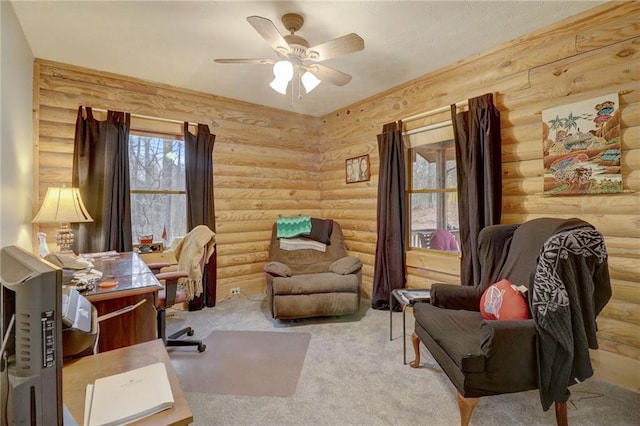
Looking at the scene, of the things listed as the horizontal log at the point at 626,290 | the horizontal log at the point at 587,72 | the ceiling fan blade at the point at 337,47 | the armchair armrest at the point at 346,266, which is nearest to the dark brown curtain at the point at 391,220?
the armchair armrest at the point at 346,266

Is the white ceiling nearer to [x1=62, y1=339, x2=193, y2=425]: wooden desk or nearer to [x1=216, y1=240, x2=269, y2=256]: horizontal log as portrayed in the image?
[x1=216, y1=240, x2=269, y2=256]: horizontal log

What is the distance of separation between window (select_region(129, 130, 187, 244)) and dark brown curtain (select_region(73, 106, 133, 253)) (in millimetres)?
280

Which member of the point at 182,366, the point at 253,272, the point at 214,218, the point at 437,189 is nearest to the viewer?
the point at 182,366

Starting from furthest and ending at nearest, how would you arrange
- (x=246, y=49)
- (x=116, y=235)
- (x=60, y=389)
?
1. (x=116, y=235)
2. (x=246, y=49)
3. (x=60, y=389)

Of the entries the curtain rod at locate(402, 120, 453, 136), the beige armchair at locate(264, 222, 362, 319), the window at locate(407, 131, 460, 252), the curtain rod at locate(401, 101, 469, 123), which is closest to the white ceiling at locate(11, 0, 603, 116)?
the curtain rod at locate(401, 101, 469, 123)

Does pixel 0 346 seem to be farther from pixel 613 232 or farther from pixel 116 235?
pixel 613 232

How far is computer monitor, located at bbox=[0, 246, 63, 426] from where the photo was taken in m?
0.61

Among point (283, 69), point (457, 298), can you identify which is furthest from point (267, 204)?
point (457, 298)

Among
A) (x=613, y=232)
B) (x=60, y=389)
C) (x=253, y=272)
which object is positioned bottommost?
(x=253, y=272)

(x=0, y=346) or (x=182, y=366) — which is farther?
(x=182, y=366)

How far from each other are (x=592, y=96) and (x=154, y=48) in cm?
333

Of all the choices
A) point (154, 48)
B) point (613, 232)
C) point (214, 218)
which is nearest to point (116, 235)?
point (214, 218)

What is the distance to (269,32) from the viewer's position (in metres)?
1.89

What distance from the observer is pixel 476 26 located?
235 centimetres
